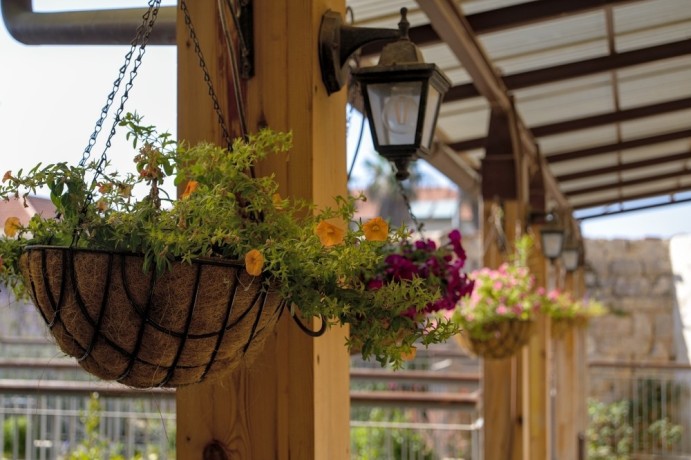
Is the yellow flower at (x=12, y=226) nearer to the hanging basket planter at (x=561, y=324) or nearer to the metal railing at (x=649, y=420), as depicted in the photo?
the hanging basket planter at (x=561, y=324)

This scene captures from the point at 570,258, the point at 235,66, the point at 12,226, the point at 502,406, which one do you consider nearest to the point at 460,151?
the point at 502,406

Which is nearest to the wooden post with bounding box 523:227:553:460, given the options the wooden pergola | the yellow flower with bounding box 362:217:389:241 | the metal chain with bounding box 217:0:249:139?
the wooden pergola

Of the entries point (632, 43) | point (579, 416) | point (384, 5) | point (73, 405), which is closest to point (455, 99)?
point (632, 43)

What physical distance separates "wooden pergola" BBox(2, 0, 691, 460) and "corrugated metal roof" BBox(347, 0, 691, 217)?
0.01m

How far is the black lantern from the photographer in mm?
1949

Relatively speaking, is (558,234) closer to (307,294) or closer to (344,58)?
(344,58)

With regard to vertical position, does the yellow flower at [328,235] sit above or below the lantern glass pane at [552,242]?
below

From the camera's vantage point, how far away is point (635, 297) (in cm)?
1227

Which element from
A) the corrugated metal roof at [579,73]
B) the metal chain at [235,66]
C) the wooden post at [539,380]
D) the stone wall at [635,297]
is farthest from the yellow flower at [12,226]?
the stone wall at [635,297]

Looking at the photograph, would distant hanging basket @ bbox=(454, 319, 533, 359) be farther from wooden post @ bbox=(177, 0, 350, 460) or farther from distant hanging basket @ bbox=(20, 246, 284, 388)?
distant hanging basket @ bbox=(20, 246, 284, 388)

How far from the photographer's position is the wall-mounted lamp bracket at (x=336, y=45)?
162 centimetres

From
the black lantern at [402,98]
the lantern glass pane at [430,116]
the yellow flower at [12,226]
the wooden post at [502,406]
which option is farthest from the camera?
the wooden post at [502,406]

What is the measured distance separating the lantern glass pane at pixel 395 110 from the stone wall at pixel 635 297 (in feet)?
34.4

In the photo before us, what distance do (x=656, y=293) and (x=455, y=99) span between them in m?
8.43
